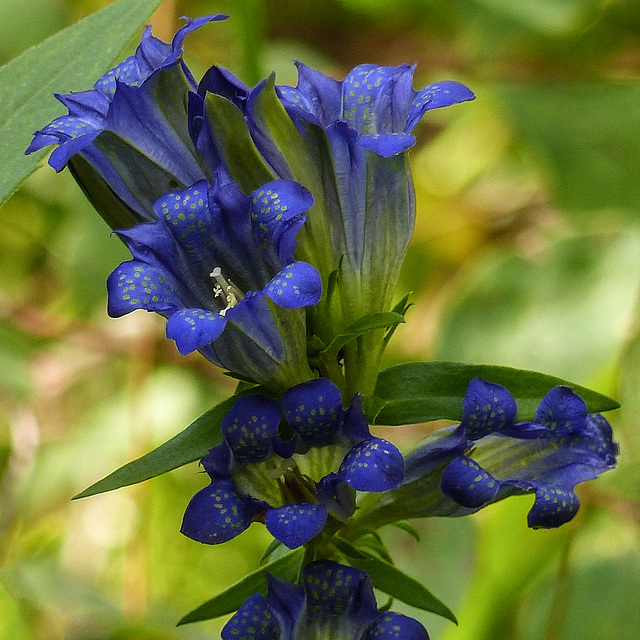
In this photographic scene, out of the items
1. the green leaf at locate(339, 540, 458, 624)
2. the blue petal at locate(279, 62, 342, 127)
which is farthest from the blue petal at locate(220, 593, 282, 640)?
the blue petal at locate(279, 62, 342, 127)

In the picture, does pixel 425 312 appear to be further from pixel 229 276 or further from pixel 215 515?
pixel 215 515

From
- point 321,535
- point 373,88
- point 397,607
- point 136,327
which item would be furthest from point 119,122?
point 136,327

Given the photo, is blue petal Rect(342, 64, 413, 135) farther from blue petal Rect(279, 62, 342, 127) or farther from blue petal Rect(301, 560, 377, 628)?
blue petal Rect(301, 560, 377, 628)

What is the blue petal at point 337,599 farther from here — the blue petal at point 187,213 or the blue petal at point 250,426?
the blue petal at point 187,213

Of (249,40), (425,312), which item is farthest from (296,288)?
(425,312)

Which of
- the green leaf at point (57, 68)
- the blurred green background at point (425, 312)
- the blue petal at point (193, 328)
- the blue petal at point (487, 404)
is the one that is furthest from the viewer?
the blurred green background at point (425, 312)

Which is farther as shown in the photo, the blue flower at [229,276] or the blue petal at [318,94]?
the blue petal at [318,94]

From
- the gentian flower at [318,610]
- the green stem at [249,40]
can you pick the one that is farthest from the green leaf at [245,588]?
the green stem at [249,40]

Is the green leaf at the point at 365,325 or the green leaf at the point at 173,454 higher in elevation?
the green leaf at the point at 173,454
